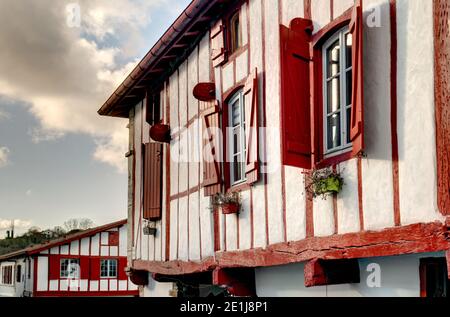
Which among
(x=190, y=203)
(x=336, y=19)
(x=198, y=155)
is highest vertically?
(x=336, y=19)

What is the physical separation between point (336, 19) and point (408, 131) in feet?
4.89

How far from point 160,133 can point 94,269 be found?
63.6ft

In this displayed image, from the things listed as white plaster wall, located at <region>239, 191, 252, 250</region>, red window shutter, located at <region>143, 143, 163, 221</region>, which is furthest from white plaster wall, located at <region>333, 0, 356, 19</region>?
red window shutter, located at <region>143, 143, 163, 221</region>

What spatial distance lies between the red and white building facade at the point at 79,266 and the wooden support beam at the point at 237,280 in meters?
20.6

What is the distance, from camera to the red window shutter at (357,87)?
17.5ft

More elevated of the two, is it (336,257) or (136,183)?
(136,183)

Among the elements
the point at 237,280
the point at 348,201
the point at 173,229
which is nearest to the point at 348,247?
the point at 348,201

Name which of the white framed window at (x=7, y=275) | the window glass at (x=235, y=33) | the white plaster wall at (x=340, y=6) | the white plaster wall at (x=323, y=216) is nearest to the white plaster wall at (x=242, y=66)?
the window glass at (x=235, y=33)

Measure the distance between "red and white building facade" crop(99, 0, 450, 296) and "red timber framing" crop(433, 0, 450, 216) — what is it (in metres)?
0.01

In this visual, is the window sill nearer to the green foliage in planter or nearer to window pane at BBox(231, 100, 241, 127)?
the green foliage in planter

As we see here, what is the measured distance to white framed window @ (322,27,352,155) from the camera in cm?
593

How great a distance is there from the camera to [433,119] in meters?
4.86

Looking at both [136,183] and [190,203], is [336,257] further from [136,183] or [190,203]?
[136,183]
